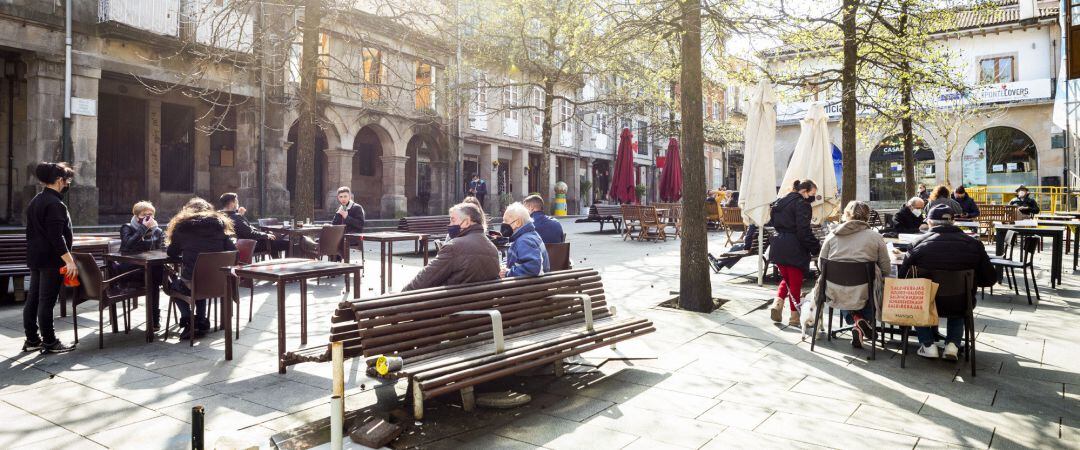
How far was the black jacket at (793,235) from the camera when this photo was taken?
6.71m

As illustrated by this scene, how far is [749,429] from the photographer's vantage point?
146 inches

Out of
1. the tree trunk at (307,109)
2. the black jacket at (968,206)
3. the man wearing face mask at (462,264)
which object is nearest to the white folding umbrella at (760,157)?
the man wearing face mask at (462,264)

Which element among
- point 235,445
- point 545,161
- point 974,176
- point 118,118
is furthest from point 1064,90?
point 118,118

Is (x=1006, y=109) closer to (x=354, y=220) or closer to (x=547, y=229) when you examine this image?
(x=547, y=229)

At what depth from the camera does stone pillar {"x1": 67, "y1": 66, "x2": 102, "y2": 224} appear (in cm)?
1527

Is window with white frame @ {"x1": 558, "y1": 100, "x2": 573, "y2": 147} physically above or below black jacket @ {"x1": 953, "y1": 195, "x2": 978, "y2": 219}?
above

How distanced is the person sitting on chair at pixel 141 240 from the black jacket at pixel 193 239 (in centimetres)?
45

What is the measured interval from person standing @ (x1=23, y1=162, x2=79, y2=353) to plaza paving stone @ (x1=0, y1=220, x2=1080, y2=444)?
0.75 ft

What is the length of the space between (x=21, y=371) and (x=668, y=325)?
17.9 feet

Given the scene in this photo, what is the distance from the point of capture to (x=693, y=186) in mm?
7461

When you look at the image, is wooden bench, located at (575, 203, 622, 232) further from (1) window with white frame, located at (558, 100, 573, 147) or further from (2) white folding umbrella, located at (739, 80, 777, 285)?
(1) window with white frame, located at (558, 100, 573, 147)

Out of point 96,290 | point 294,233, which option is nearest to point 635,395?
point 96,290

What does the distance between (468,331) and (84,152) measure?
50.7ft

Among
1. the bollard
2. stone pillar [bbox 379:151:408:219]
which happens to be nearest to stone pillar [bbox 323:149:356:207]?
stone pillar [bbox 379:151:408:219]
